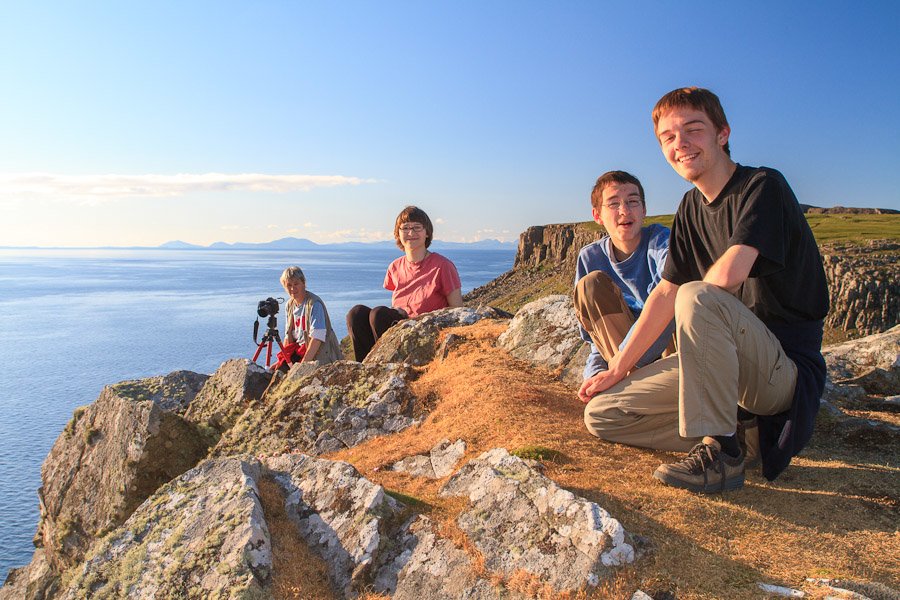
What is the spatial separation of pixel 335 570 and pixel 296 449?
383 centimetres

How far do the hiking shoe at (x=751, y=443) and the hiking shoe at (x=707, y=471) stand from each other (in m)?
0.62

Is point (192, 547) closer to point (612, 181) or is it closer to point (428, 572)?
point (428, 572)

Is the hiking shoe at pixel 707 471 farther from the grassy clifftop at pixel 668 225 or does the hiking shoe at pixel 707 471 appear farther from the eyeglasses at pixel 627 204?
the grassy clifftop at pixel 668 225

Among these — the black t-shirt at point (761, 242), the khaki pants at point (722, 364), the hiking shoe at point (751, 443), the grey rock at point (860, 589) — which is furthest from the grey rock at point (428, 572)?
the black t-shirt at point (761, 242)

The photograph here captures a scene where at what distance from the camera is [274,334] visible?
1405 centimetres

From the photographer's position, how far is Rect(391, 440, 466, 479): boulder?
20.2 ft

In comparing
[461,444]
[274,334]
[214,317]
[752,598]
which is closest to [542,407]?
[461,444]

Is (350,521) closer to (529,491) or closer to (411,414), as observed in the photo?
(529,491)

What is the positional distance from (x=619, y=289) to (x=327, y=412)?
4360 millimetres

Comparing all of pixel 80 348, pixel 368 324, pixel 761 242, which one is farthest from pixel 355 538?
pixel 80 348

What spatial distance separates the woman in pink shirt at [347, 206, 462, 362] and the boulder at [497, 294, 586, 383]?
1.93 metres

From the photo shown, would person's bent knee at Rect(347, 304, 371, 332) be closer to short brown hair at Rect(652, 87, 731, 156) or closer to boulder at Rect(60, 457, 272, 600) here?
boulder at Rect(60, 457, 272, 600)

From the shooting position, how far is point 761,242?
4.86 m

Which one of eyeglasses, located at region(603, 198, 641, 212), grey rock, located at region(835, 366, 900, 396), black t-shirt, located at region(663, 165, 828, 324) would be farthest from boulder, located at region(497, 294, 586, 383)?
grey rock, located at region(835, 366, 900, 396)
